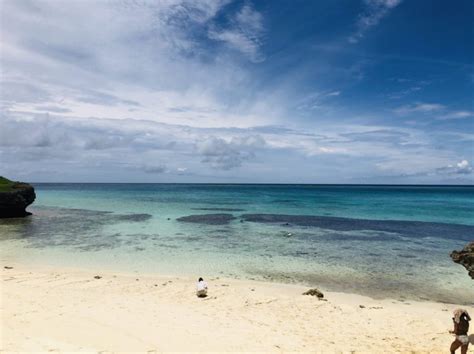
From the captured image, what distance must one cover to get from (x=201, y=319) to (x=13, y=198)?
4494cm

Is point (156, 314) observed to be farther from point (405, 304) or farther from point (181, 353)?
point (405, 304)

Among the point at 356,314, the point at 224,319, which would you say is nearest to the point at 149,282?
the point at 224,319

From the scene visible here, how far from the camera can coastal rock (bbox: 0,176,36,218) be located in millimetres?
46875

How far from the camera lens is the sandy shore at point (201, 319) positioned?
11.2 m

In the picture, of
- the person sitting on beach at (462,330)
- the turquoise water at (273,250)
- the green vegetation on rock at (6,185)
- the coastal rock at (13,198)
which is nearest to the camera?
the person sitting on beach at (462,330)

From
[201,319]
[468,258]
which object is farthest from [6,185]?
[468,258]

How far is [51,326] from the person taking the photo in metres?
11.9

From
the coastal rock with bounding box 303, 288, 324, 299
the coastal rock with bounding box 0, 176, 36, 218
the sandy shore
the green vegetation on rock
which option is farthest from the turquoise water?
the green vegetation on rock

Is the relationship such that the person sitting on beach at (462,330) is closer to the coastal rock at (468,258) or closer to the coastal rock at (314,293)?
the coastal rock at (468,258)

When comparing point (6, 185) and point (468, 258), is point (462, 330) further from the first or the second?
point (6, 185)

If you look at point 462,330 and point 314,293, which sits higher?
point 462,330

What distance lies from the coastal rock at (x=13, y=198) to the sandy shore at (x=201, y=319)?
1272 inches

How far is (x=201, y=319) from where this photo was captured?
13914 millimetres

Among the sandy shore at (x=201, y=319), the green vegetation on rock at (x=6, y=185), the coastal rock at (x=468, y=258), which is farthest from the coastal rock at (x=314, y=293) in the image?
the green vegetation on rock at (x=6, y=185)
